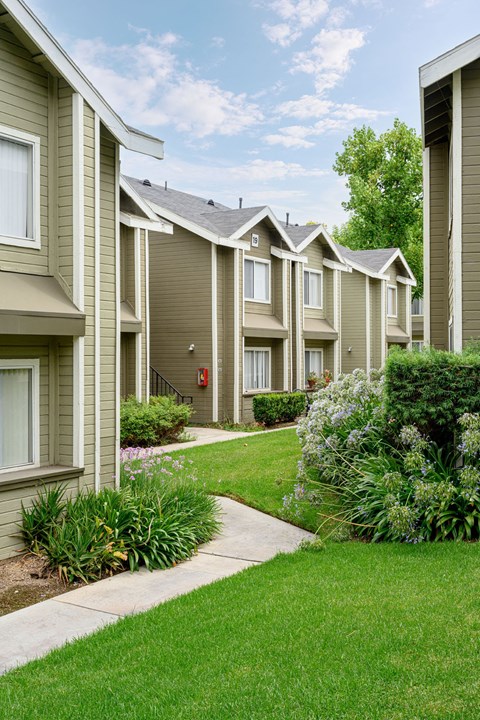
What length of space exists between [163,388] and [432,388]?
13399 mm

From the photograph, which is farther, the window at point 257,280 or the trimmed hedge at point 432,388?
the window at point 257,280

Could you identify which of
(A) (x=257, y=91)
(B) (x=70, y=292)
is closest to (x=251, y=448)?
(B) (x=70, y=292)

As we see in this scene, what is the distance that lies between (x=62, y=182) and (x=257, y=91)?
33.2 metres

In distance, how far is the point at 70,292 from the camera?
341 inches

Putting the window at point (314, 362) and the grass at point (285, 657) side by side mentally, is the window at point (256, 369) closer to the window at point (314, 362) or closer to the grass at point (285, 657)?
the window at point (314, 362)

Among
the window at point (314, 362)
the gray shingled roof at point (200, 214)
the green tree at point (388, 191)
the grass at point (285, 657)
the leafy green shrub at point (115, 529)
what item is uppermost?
the green tree at point (388, 191)

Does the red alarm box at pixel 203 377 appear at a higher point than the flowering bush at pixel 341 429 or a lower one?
higher

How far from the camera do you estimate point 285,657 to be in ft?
16.3

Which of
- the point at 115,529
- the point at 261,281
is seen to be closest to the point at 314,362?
the point at 261,281

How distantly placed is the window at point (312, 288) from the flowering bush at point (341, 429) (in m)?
15.2

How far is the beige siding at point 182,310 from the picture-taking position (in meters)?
20.4

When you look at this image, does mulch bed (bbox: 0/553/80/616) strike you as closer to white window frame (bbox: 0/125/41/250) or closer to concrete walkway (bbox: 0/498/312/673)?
concrete walkway (bbox: 0/498/312/673)

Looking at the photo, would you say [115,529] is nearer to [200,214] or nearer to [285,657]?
[285,657]

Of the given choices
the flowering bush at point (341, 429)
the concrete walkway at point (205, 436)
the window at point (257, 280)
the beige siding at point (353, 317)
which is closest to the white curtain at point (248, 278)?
the window at point (257, 280)
